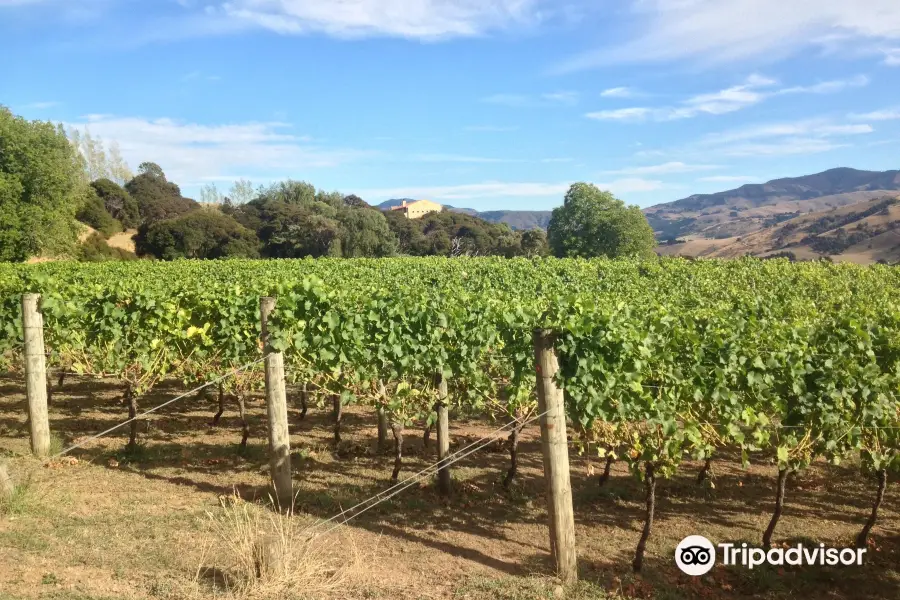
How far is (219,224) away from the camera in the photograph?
64.8m

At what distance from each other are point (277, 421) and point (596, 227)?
2324 inches

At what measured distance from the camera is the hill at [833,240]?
3760 inches

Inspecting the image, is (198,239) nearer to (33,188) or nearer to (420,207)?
(33,188)

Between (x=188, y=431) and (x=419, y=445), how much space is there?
3.67 metres

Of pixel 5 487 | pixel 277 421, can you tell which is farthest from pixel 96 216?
pixel 277 421

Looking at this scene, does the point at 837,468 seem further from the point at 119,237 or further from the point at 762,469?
the point at 119,237

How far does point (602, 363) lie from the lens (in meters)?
5.67

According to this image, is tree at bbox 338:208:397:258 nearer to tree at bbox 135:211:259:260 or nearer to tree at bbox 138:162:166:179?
tree at bbox 135:211:259:260

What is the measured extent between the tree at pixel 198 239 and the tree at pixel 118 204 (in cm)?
629

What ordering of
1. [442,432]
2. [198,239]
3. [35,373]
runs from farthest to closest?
[198,239] < [35,373] < [442,432]

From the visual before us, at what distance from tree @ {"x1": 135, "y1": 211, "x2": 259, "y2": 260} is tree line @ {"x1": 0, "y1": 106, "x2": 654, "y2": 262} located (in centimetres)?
10

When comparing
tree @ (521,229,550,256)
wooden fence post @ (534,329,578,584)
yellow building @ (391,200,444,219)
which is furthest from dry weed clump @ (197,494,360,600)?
yellow building @ (391,200,444,219)

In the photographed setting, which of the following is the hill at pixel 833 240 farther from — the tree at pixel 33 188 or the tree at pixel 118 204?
the tree at pixel 33 188

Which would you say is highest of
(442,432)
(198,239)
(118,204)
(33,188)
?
(118,204)
